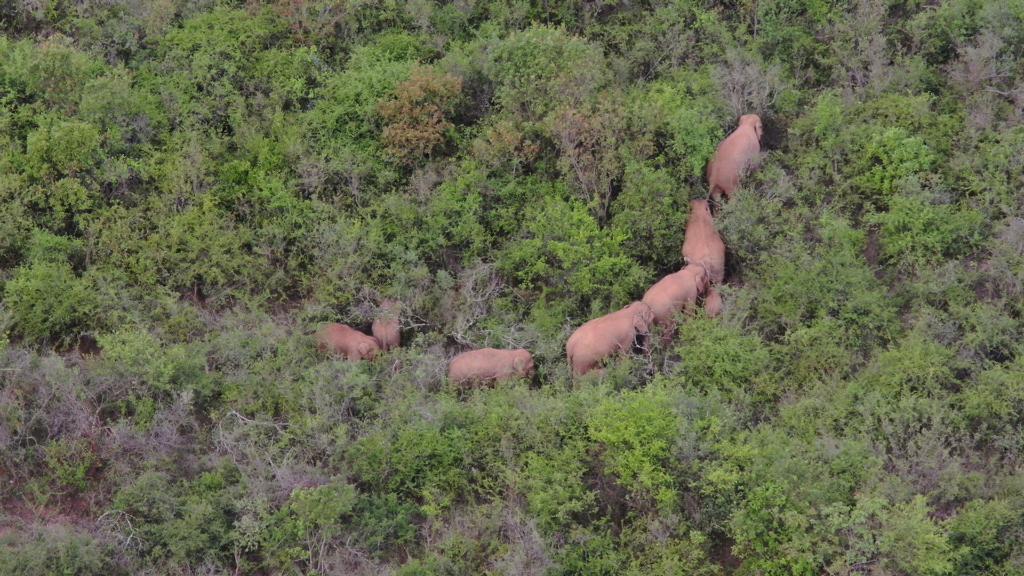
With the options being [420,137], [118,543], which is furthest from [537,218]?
[118,543]

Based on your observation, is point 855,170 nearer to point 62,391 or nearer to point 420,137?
point 420,137

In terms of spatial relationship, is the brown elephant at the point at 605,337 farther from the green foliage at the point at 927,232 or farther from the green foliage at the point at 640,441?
the green foliage at the point at 927,232

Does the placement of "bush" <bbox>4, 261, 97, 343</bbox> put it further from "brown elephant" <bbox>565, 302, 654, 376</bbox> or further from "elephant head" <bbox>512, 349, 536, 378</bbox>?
"brown elephant" <bbox>565, 302, 654, 376</bbox>

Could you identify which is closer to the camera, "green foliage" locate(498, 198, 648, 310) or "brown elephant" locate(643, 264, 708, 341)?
"brown elephant" locate(643, 264, 708, 341)

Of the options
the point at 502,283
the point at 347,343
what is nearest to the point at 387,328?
the point at 347,343

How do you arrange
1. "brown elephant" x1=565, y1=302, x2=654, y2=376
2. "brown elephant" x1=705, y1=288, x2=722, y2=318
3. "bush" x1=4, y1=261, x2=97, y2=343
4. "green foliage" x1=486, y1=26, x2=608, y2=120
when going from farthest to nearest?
"green foliage" x1=486, y1=26, x2=608, y2=120 < "brown elephant" x1=705, y1=288, x2=722, y2=318 < "bush" x1=4, y1=261, x2=97, y2=343 < "brown elephant" x1=565, y1=302, x2=654, y2=376

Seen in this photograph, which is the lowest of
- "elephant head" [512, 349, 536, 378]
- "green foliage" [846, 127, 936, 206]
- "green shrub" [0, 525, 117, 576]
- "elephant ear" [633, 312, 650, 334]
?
"green shrub" [0, 525, 117, 576]

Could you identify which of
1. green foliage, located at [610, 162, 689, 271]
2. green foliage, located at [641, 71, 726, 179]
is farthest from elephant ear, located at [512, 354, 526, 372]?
green foliage, located at [641, 71, 726, 179]
